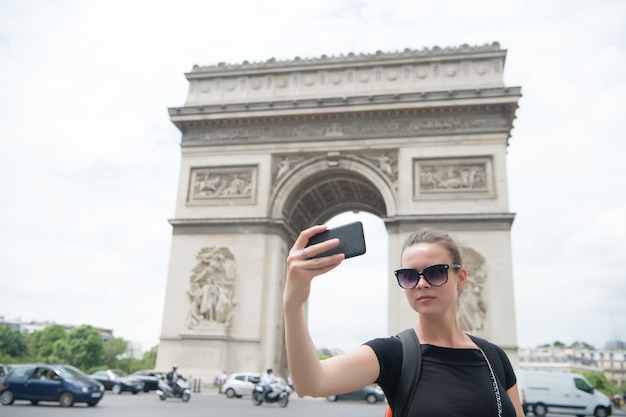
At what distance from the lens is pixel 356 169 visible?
2166cm

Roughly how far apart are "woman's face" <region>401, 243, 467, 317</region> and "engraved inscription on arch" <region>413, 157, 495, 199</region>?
19033mm

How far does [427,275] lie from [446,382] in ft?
1.06

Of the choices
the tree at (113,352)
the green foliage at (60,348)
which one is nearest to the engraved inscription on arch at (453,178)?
the green foliage at (60,348)

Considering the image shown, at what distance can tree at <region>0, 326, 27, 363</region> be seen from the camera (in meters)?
57.8

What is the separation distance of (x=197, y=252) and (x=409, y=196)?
318 inches

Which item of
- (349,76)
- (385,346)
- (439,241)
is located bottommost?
(385,346)

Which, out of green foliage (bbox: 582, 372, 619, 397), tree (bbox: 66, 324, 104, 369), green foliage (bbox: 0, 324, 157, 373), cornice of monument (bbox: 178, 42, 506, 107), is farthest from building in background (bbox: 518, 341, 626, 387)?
cornice of monument (bbox: 178, 42, 506, 107)

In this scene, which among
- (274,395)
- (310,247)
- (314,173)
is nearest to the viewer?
(310,247)

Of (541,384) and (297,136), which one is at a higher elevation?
(297,136)

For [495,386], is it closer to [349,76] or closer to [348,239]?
[348,239]

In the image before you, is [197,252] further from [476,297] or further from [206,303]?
[476,297]

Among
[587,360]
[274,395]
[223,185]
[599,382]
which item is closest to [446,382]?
[274,395]

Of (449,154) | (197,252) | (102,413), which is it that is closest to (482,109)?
(449,154)

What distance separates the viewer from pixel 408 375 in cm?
172
